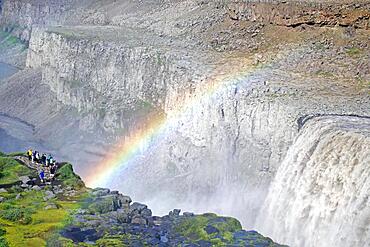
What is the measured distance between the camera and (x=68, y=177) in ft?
181

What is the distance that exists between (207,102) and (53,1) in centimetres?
9961

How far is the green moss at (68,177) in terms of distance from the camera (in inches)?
2105

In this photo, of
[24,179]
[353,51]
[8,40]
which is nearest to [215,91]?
[353,51]

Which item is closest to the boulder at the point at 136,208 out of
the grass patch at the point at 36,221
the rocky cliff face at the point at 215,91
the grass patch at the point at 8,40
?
the grass patch at the point at 36,221

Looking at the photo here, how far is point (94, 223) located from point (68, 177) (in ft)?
36.8

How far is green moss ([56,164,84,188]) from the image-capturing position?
53469 mm

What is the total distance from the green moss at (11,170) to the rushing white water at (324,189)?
19.7 meters

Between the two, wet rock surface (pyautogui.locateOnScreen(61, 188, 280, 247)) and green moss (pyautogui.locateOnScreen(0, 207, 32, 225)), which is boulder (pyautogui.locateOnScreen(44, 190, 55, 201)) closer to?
wet rock surface (pyautogui.locateOnScreen(61, 188, 280, 247))

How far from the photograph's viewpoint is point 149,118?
76375 millimetres

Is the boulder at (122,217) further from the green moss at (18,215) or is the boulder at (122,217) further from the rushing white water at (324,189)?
the rushing white water at (324,189)

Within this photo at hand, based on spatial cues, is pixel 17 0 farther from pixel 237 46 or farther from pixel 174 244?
pixel 174 244

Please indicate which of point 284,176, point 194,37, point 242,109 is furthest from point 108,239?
point 194,37

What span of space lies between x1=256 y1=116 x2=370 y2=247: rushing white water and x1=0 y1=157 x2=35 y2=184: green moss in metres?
19.7

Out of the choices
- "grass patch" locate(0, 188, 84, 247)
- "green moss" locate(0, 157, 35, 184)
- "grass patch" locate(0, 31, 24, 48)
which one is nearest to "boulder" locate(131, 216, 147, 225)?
"grass patch" locate(0, 188, 84, 247)
